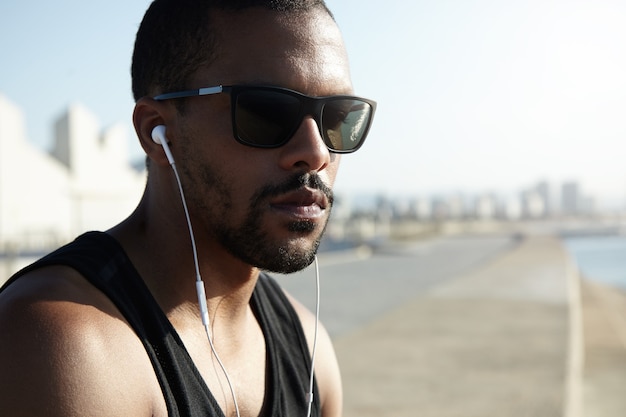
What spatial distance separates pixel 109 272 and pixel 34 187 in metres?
29.7

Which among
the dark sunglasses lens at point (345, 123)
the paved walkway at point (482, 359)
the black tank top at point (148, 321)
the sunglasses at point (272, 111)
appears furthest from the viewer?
the paved walkway at point (482, 359)

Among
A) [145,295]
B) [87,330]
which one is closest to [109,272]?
[145,295]

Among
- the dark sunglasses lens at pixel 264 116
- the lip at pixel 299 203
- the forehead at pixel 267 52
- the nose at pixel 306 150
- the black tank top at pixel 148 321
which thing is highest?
the forehead at pixel 267 52

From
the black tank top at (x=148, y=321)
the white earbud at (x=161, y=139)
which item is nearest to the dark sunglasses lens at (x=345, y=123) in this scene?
the white earbud at (x=161, y=139)

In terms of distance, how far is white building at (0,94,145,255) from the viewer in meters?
26.9

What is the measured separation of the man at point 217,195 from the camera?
1.44 metres

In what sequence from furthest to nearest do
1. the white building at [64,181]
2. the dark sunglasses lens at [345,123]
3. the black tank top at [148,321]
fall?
the white building at [64,181] → the dark sunglasses lens at [345,123] → the black tank top at [148,321]

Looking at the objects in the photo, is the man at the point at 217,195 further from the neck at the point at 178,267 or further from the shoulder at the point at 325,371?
the shoulder at the point at 325,371

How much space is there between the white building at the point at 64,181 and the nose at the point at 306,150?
23.8m

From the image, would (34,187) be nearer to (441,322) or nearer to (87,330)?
(441,322)

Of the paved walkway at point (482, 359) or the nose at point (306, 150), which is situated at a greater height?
the nose at point (306, 150)

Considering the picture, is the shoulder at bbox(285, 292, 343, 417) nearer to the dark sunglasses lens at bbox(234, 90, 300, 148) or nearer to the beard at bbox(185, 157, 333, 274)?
the beard at bbox(185, 157, 333, 274)

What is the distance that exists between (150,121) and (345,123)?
497 millimetres

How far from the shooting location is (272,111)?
1576 mm
